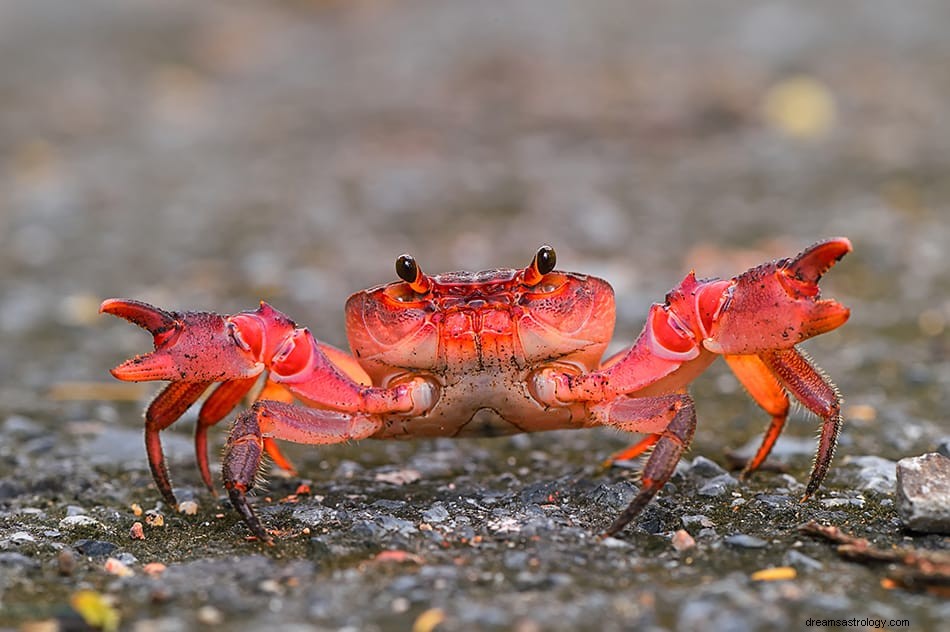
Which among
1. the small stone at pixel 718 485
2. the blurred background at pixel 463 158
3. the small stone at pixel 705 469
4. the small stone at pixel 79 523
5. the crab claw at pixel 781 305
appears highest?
the blurred background at pixel 463 158

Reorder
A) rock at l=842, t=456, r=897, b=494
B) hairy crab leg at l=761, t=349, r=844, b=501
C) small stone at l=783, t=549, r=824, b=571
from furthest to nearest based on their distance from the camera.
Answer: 1. rock at l=842, t=456, r=897, b=494
2. hairy crab leg at l=761, t=349, r=844, b=501
3. small stone at l=783, t=549, r=824, b=571

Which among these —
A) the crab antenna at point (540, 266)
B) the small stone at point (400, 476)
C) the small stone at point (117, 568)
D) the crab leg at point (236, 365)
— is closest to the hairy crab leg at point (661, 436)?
the crab antenna at point (540, 266)

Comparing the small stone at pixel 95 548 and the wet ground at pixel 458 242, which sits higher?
the wet ground at pixel 458 242

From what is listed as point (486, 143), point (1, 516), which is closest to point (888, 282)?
point (486, 143)

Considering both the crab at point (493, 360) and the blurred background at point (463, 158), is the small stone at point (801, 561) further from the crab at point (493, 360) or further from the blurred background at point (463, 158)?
the blurred background at point (463, 158)

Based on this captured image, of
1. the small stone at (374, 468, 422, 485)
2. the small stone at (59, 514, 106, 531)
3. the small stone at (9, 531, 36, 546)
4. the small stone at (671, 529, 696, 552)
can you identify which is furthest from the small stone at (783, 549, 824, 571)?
the small stone at (9, 531, 36, 546)

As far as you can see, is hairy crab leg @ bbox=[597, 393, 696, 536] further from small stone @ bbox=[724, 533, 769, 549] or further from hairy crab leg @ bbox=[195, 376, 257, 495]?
hairy crab leg @ bbox=[195, 376, 257, 495]
